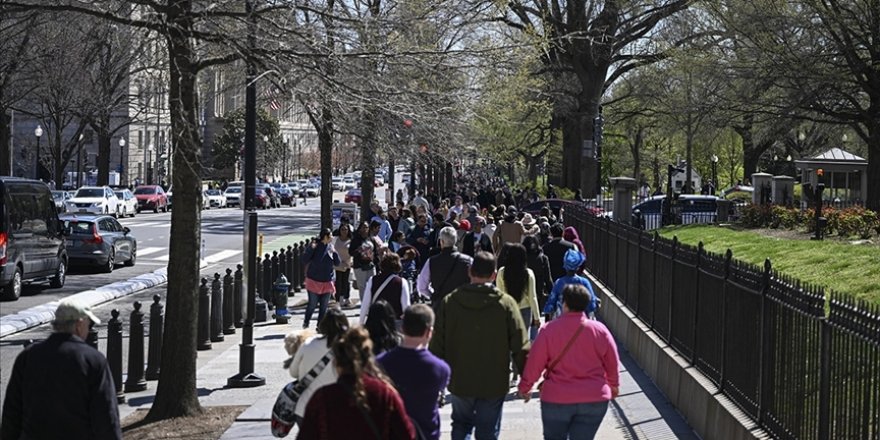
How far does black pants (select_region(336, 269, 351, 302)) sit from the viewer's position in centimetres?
2308

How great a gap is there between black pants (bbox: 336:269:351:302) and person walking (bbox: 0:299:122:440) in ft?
51.2

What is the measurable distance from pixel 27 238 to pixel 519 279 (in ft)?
51.8

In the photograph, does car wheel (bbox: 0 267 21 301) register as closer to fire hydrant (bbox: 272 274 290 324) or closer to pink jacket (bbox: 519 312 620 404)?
fire hydrant (bbox: 272 274 290 324)

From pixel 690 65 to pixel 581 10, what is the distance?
8.21 meters

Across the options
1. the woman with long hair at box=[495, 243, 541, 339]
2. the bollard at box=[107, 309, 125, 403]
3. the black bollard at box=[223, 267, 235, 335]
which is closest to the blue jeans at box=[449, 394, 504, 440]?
the woman with long hair at box=[495, 243, 541, 339]

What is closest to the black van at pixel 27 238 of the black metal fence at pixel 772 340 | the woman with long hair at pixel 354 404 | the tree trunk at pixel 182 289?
the tree trunk at pixel 182 289

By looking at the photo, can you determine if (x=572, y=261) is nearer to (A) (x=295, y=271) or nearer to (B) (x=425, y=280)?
(B) (x=425, y=280)

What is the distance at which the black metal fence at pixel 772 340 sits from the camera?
7.60m

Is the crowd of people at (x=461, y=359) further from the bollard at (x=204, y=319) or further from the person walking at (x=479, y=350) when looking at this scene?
the bollard at (x=204, y=319)

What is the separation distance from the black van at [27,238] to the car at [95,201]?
96.6 ft

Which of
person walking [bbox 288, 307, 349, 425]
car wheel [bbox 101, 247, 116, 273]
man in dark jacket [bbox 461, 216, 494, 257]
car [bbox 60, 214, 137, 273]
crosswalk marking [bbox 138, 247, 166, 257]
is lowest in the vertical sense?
crosswalk marking [bbox 138, 247, 166, 257]

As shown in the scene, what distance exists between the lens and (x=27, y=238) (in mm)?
25344

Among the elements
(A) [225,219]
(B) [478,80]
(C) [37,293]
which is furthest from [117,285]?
(A) [225,219]

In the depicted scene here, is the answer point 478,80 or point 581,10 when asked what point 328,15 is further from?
point 581,10
